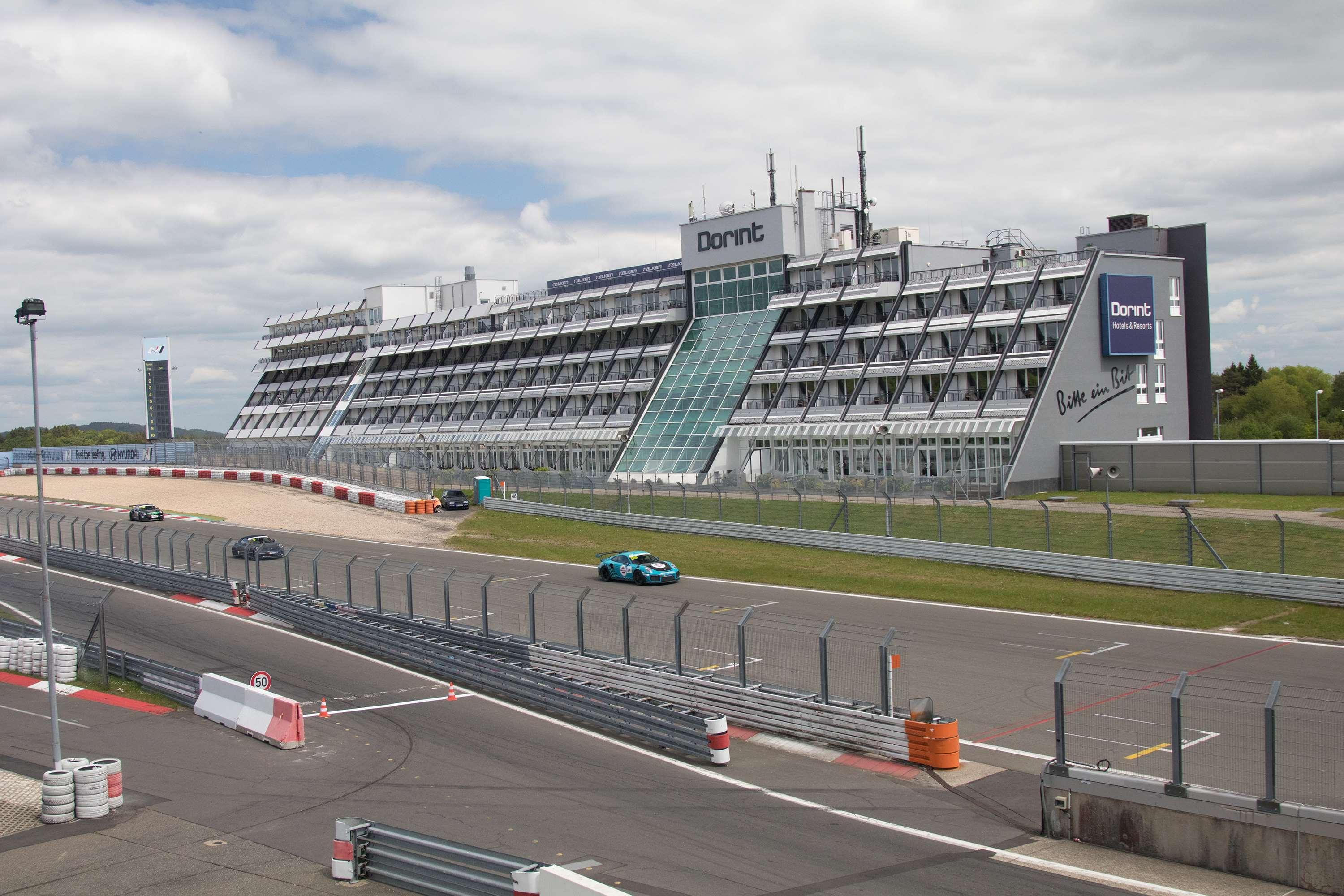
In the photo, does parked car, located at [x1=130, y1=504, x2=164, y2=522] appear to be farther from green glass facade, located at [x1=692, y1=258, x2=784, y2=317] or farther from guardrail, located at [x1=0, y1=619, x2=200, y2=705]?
green glass facade, located at [x1=692, y1=258, x2=784, y2=317]

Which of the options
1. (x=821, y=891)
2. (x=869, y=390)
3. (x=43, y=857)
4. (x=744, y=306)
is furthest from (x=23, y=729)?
(x=744, y=306)

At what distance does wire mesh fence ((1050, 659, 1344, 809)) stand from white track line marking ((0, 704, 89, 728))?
1860 cm

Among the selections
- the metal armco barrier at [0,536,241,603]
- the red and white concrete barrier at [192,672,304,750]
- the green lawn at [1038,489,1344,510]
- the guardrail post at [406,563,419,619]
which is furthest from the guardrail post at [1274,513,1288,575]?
the metal armco barrier at [0,536,241,603]

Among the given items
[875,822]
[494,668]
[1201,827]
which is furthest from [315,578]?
[1201,827]

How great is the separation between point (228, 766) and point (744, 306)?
62225 millimetres

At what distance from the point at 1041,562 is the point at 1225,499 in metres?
18.1

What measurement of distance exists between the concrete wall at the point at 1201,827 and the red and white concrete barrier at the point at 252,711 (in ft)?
42.1

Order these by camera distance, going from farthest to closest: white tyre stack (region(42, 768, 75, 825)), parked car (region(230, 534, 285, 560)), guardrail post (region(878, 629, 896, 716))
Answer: parked car (region(230, 534, 285, 560)) → guardrail post (region(878, 629, 896, 716)) → white tyre stack (region(42, 768, 75, 825))

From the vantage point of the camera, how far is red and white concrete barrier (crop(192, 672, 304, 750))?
64.4 ft

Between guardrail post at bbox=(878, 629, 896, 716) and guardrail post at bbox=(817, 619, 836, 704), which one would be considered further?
guardrail post at bbox=(817, 619, 836, 704)

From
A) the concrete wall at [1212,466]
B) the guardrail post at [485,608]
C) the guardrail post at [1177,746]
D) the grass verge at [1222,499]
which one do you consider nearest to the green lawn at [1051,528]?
the grass verge at [1222,499]

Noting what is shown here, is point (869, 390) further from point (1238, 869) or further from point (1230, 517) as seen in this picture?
point (1238, 869)

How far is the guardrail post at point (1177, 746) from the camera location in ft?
41.9

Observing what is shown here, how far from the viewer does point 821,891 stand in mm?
11898
